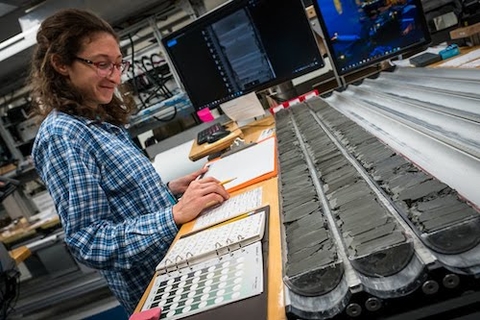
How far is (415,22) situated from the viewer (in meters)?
1.54

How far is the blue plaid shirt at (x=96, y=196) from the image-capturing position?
0.94 meters

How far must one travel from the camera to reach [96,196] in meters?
0.97

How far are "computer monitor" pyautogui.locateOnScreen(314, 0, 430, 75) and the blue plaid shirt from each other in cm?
112

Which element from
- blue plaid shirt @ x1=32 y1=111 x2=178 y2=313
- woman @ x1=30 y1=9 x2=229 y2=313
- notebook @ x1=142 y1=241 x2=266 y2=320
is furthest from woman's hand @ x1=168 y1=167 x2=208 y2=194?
notebook @ x1=142 y1=241 x2=266 y2=320

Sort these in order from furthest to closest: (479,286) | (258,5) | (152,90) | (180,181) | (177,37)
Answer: (152,90) < (177,37) < (258,5) < (180,181) < (479,286)

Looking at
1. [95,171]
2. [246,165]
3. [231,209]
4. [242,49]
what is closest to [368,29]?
[242,49]

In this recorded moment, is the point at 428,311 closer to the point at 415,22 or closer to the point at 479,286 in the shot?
the point at 479,286

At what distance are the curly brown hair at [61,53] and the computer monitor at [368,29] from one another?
99 cm

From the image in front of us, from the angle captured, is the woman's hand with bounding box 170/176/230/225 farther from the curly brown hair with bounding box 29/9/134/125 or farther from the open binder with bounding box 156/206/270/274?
the curly brown hair with bounding box 29/9/134/125

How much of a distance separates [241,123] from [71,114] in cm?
119

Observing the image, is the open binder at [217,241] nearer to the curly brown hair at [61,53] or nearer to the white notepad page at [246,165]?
the white notepad page at [246,165]

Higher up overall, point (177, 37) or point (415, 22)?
point (177, 37)

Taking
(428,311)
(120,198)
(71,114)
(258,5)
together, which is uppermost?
(258,5)

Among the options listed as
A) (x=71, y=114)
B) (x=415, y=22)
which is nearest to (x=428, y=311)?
(x=71, y=114)
